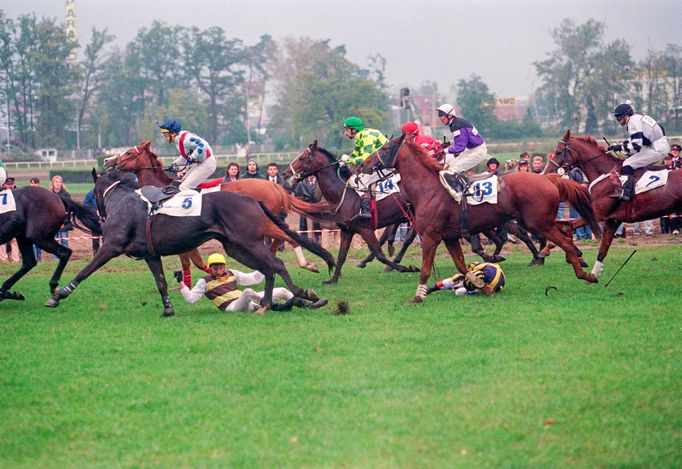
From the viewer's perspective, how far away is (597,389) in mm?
7547

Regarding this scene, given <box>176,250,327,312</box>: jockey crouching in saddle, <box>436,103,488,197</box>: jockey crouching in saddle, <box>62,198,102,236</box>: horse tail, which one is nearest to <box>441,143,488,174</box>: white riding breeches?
<box>436,103,488,197</box>: jockey crouching in saddle

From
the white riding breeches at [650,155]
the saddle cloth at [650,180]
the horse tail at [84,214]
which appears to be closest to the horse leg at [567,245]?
the saddle cloth at [650,180]

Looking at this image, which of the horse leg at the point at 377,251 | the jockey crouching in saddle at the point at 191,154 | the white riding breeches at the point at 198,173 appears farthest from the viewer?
the horse leg at the point at 377,251

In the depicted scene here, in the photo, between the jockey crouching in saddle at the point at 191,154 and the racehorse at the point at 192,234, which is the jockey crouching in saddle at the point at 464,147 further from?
the jockey crouching in saddle at the point at 191,154

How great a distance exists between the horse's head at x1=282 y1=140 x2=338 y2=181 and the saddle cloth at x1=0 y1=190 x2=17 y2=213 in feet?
14.4

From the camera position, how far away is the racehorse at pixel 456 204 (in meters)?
13.0

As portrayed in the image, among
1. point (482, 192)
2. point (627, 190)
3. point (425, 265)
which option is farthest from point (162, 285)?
point (627, 190)

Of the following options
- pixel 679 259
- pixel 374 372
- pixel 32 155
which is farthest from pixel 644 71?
pixel 374 372

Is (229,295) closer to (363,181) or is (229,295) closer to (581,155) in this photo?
(363,181)

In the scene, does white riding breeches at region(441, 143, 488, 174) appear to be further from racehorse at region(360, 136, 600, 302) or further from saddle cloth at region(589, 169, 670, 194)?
saddle cloth at region(589, 169, 670, 194)

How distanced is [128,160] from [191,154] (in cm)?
97

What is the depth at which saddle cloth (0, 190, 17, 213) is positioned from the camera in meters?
13.7

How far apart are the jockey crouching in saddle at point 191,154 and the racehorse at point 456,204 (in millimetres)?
2143

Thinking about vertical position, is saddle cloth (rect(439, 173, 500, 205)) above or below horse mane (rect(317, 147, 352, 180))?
below
